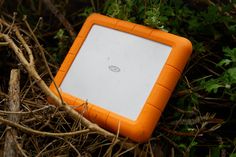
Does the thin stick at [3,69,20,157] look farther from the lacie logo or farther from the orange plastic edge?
the lacie logo

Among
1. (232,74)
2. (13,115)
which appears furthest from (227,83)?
(13,115)

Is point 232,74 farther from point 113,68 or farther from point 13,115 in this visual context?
point 13,115

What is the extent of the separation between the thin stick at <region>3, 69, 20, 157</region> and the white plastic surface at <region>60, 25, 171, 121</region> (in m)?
0.15

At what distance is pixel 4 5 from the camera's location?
154 centimetres

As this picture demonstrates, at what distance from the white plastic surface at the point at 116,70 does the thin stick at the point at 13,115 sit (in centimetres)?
15

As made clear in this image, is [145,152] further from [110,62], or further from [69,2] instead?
[69,2]

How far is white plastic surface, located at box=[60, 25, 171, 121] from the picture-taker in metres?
1.03

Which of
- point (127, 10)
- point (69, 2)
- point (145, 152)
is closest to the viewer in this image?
point (145, 152)

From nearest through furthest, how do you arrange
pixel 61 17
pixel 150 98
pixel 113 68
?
1. pixel 150 98
2. pixel 113 68
3. pixel 61 17

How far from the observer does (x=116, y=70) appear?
1.10 metres

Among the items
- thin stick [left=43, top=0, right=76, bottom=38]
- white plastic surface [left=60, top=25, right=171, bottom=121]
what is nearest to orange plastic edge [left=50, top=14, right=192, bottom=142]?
white plastic surface [left=60, top=25, right=171, bottom=121]

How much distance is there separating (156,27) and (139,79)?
0.64ft

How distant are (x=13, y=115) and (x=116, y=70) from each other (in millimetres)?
344

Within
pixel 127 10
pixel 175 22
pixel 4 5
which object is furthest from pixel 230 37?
pixel 4 5
